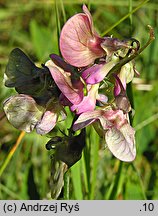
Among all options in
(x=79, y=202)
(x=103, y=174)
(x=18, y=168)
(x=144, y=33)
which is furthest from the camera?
(x=144, y=33)

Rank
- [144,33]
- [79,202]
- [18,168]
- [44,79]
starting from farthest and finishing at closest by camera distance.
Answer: [144,33], [18,168], [79,202], [44,79]

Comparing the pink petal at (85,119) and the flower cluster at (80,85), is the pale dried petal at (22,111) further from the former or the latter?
the pink petal at (85,119)

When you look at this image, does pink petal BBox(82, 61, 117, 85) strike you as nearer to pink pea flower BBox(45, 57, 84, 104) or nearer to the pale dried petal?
pink pea flower BBox(45, 57, 84, 104)

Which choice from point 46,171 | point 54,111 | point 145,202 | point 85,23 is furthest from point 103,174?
point 85,23

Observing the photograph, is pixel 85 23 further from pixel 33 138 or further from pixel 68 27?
pixel 33 138

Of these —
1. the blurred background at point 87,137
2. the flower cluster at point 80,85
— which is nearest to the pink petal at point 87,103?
the flower cluster at point 80,85
